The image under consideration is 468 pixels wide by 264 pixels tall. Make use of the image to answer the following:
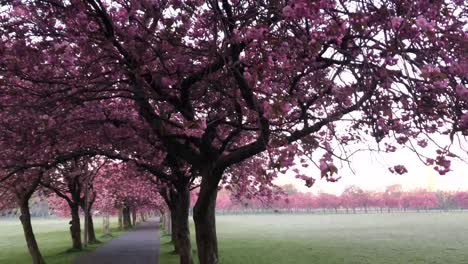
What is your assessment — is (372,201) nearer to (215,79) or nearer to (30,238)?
(30,238)

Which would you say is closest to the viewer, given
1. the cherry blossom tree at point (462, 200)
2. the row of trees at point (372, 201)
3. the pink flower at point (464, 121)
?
the pink flower at point (464, 121)

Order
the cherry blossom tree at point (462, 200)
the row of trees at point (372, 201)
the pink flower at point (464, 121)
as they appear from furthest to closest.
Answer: the row of trees at point (372, 201) < the cherry blossom tree at point (462, 200) < the pink flower at point (464, 121)

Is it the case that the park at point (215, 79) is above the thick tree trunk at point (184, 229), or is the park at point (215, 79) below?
above

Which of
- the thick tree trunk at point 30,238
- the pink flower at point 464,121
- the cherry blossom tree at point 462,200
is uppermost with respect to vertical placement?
the pink flower at point 464,121

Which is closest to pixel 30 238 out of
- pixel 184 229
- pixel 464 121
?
pixel 184 229

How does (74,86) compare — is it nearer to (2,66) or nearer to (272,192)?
(2,66)

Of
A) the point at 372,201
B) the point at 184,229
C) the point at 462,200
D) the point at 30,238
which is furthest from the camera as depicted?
the point at 372,201

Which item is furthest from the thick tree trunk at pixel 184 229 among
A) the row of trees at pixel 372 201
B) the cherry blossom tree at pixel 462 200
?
the cherry blossom tree at pixel 462 200

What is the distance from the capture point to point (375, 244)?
96.6ft

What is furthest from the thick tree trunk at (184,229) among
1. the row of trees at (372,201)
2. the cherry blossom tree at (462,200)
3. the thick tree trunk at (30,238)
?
the cherry blossom tree at (462,200)

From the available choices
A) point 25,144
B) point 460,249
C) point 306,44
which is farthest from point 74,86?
point 460,249

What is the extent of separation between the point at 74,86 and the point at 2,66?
122cm

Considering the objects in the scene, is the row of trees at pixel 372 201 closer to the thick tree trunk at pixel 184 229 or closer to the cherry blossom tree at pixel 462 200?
the cherry blossom tree at pixel 462 200

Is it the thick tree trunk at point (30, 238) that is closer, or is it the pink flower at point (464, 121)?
the pink flower at point (464, 121)
